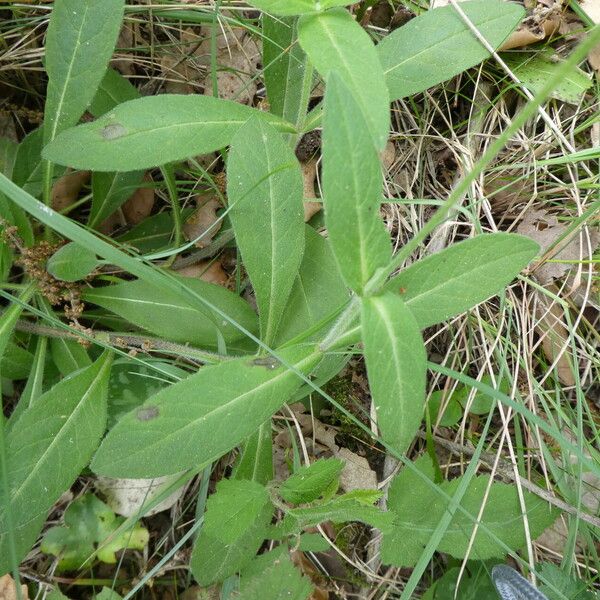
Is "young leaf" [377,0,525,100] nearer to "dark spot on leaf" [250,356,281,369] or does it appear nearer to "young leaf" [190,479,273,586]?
"dark spot on leaf" [250,356,281,369]

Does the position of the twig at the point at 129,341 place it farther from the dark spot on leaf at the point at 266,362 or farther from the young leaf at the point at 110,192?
the young leaf at the point at 110,192

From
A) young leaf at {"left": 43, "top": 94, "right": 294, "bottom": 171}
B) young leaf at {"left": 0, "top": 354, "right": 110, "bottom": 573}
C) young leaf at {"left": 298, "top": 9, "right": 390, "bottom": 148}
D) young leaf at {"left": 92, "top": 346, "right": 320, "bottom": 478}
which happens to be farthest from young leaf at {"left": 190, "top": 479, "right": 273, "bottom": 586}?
young leaf at {"left": 298, "top": 9, "right": 390, "bottom": 148}

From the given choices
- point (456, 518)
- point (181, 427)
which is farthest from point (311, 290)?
point (456, 518)

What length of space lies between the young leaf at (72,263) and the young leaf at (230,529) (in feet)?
2.68

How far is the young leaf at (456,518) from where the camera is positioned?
7.18 ft

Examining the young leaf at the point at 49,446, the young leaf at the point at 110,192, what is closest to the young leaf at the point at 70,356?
the young leaf at the point at 49,446

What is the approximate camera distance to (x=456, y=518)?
7.36 ft

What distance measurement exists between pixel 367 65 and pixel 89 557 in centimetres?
208

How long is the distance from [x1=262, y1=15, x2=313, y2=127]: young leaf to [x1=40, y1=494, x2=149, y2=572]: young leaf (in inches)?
67.7

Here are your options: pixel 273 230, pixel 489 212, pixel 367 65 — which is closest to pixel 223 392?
pixel 273 230

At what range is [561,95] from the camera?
2551 mm

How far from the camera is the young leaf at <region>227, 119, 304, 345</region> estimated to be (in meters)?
1.86

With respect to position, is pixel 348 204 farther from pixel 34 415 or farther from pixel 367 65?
pixel 34 415

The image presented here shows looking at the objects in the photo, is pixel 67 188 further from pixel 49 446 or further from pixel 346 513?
pixel 346 513
